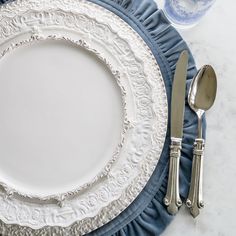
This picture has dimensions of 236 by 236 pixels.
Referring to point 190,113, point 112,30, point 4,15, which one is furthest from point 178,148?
point 4,15

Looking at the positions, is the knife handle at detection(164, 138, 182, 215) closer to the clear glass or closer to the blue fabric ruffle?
the blue fabric ruffle

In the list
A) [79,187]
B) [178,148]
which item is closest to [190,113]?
[178,148]

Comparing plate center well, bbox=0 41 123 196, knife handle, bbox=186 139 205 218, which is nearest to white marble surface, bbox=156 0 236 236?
knife handle, bbox=186 139 205 218

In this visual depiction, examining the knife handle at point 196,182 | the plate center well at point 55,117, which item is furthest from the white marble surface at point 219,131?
the plate center well at point 55,117

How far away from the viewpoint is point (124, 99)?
2.00 ft

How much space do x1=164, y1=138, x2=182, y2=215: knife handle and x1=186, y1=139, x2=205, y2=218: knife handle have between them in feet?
0.06

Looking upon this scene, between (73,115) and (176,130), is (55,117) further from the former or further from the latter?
(176,130)

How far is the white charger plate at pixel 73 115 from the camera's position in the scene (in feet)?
1.95

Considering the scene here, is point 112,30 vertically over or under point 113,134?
over

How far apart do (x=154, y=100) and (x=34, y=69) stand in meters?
0.15

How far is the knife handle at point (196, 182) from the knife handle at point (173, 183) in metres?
0.02

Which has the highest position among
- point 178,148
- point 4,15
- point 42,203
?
point 4,15

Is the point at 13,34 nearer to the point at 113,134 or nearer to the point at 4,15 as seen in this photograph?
the point at 4,15

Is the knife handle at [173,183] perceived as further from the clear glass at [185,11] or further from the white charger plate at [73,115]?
the clear glass at [185,11]
